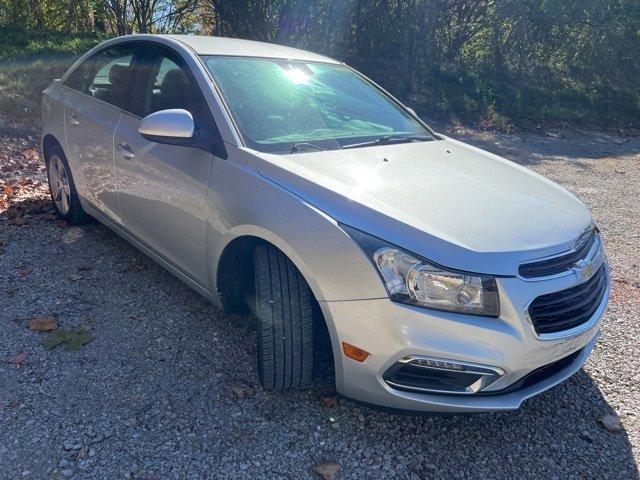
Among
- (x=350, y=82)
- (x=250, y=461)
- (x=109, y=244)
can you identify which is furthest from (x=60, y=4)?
(x=250, y=461)

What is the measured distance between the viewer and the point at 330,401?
2.57 metres

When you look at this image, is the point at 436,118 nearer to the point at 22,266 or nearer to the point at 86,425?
the point at 22,266

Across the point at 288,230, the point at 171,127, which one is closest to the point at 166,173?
the point at 171,127

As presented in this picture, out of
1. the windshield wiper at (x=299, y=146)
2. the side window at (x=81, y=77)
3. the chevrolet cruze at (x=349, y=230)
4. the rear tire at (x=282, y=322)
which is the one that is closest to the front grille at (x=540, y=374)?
the chevrolet cruze at (x=349, y=230)

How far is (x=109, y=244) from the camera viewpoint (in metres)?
4.23

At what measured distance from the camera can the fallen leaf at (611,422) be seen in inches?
98.7

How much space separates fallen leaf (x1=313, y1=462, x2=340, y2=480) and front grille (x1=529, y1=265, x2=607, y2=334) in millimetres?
988

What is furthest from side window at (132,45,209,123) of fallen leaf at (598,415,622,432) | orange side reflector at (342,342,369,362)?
fallen leaf at (598,415,622,432)

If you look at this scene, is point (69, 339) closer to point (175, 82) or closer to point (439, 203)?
point (175, 82)

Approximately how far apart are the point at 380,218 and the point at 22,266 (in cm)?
290

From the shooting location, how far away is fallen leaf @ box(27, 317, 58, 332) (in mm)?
3066

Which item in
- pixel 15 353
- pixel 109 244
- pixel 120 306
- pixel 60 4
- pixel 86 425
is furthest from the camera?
pixel 60 4

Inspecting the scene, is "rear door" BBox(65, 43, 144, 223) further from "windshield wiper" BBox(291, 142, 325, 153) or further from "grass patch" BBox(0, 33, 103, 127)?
"grass patch" BBox(0, 33, 103, 127)

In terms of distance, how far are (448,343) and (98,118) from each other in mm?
2937
